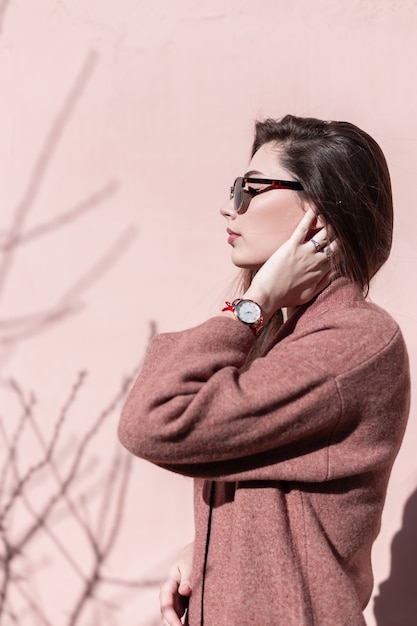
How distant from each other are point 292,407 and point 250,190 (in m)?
0.49

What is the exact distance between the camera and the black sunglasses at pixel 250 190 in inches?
54.9

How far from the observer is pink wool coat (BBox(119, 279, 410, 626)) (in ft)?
3.80

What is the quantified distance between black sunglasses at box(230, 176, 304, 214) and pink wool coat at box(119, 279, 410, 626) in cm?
28

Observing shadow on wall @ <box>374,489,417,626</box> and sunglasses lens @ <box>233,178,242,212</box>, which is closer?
sunglasses lens @ <box>233,178,242,212</box>

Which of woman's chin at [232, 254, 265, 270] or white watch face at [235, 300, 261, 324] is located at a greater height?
woman's chin at [232, 254, 265, 270]

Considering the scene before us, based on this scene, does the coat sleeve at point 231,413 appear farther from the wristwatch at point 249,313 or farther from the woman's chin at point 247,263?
the woman's chin at point 247,263

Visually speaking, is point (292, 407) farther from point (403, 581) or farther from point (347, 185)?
point (403, 581)

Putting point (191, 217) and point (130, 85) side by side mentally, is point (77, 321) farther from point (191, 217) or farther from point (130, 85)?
point (130, 85)

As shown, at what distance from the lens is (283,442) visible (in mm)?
1187

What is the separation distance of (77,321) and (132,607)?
104 centimetres

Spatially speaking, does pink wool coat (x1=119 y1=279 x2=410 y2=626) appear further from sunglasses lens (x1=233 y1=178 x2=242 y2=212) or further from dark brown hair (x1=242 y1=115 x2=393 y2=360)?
sunglasses lens (x1=233 y1=178 x2=242 y2=212)

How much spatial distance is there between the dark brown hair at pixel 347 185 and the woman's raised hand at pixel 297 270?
29mm

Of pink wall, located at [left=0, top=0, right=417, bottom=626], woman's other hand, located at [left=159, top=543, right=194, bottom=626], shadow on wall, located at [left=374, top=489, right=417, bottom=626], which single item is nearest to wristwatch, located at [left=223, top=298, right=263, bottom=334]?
woman's other hand, located at [left=159, top=543, right=194, bottom=626]

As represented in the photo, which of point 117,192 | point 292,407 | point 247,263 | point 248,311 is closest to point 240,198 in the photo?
point 247,263
